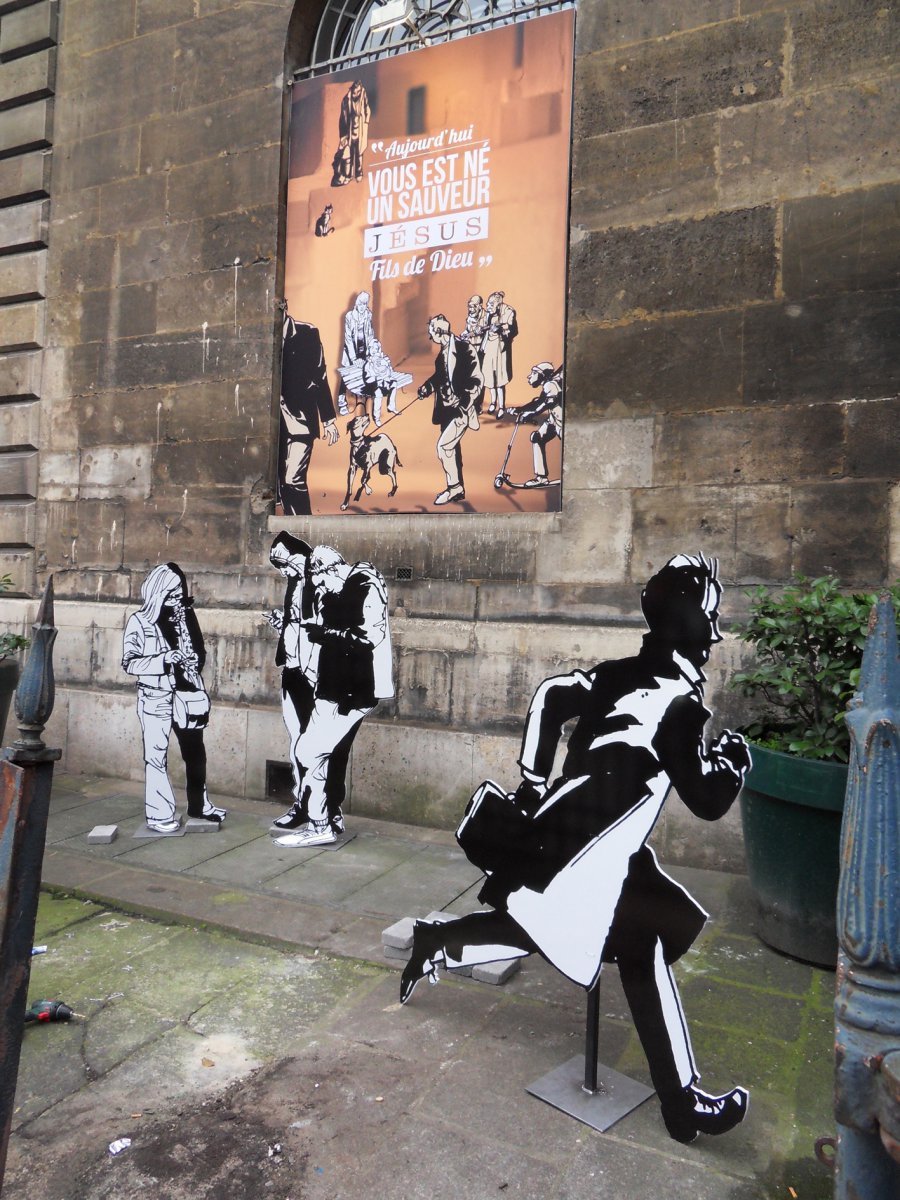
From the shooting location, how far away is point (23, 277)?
8195mm

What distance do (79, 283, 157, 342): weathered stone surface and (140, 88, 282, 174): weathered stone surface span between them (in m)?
1.13

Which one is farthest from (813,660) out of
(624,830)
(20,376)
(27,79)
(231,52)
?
(27,79)

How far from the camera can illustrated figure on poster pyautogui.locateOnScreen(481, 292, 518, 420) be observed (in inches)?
246

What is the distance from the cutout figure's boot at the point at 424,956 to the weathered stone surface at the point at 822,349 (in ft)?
12.7

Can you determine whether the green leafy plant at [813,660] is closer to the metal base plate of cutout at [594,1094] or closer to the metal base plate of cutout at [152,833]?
the metal base plate of cutout at [594,1094]

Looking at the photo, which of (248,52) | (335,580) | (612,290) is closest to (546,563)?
(335,580)

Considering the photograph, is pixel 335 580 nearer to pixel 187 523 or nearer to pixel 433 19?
pixel 187 523

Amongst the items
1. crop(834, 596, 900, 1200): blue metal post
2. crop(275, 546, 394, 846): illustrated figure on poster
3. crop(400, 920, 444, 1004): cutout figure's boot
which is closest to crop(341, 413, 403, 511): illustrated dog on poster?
crop(275, 546, 394, 846): illustrated figure on poster

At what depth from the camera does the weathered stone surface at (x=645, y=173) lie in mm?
5574

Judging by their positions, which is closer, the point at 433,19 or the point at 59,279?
the point at 433,19

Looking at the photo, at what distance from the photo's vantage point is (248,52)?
7.14 m

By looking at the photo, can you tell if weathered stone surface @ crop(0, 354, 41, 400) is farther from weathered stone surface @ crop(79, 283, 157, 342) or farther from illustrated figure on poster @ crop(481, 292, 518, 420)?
illustrated figure on poster @ crop(481, 292, 518, 420)

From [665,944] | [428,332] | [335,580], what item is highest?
[428,332]

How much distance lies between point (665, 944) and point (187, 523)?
575cm
